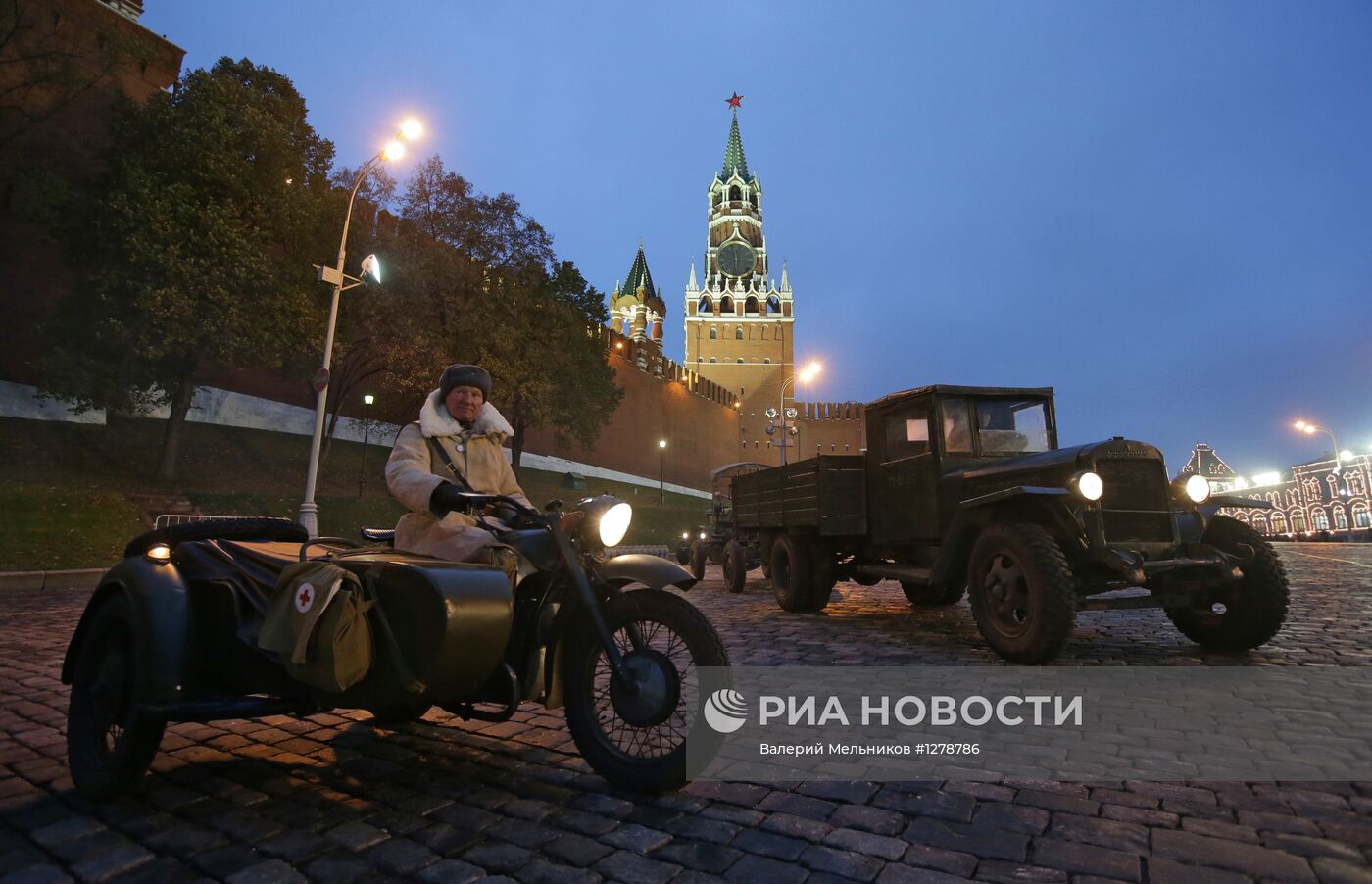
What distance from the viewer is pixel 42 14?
20.3 meters

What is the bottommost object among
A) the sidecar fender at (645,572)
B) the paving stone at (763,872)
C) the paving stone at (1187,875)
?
the paving stone at (763,872)

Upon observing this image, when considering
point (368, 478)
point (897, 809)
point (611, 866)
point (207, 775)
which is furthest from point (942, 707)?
point (368, 478)

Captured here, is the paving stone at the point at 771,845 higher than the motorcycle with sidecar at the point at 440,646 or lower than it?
lower

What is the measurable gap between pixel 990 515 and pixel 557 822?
15.3 ft

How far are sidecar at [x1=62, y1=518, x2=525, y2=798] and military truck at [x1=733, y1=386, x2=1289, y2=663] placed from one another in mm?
4192

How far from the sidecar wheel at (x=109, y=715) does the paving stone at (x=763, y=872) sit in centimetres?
235

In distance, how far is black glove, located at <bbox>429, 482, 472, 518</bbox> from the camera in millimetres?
2793

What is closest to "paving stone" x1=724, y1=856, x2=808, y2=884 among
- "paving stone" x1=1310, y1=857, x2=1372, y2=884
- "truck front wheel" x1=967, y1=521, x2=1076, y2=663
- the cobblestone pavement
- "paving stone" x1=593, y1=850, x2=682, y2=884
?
the cobblestone pavement

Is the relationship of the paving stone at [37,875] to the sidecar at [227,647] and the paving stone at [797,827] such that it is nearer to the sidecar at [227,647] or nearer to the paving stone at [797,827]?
the sidecar at [227,647]

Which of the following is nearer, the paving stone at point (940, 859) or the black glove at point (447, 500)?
the paving stone at point (940, 859)

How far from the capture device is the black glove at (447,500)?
9.16 ft

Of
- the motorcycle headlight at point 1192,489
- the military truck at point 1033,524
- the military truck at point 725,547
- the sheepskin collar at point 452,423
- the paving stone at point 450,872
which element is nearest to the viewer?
the paving stone at point 450,872

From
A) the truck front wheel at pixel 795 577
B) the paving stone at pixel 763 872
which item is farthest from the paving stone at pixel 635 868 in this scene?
the truck front wheel at pixel 795 577

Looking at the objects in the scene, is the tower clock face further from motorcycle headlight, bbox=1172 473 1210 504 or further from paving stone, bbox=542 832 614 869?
paving stone, bbox=542 832 614 869
